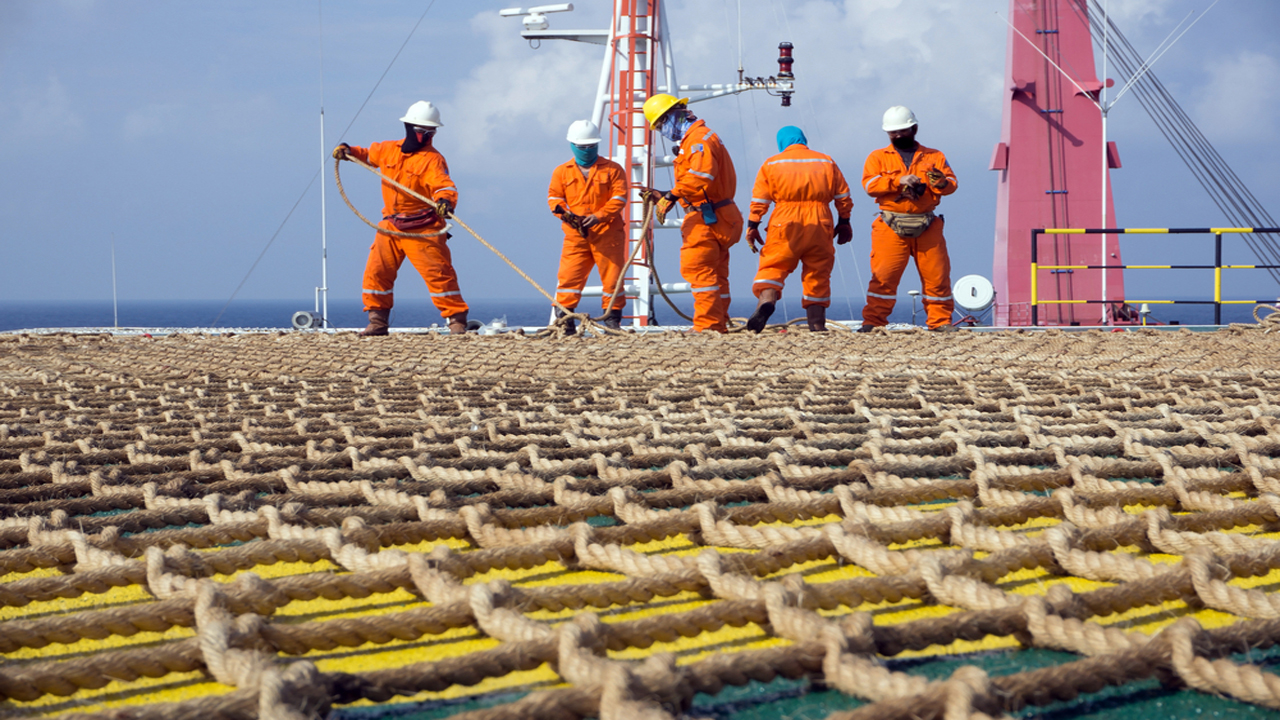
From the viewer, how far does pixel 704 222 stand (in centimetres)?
650

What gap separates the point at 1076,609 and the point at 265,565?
1152mm

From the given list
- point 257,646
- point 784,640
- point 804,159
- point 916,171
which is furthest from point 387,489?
point 916,171

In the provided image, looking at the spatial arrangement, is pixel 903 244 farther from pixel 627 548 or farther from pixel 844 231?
pixel 627 548

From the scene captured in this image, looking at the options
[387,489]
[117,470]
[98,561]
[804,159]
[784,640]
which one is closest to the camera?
[784,640]

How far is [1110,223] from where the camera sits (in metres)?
11.8

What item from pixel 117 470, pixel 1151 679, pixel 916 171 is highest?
pixel 916 171

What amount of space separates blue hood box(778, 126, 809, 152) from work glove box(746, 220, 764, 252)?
1.88 feet

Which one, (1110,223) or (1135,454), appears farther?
(1110,223)

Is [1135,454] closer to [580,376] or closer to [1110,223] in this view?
[580,376]

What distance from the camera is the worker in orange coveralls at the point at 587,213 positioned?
674 cm

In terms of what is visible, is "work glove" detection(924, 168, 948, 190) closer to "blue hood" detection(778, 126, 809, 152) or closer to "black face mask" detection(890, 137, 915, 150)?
"black face mask" detection(890, 137, 915, 150)

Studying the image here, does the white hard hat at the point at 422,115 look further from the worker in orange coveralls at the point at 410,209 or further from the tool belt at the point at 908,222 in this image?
the tool belt at the point at 908,222

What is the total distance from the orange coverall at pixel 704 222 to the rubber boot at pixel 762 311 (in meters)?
0.22

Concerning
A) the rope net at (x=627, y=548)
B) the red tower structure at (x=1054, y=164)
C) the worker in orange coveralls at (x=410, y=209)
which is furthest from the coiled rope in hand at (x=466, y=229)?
the red tower structure at (x=1054, y=164)
